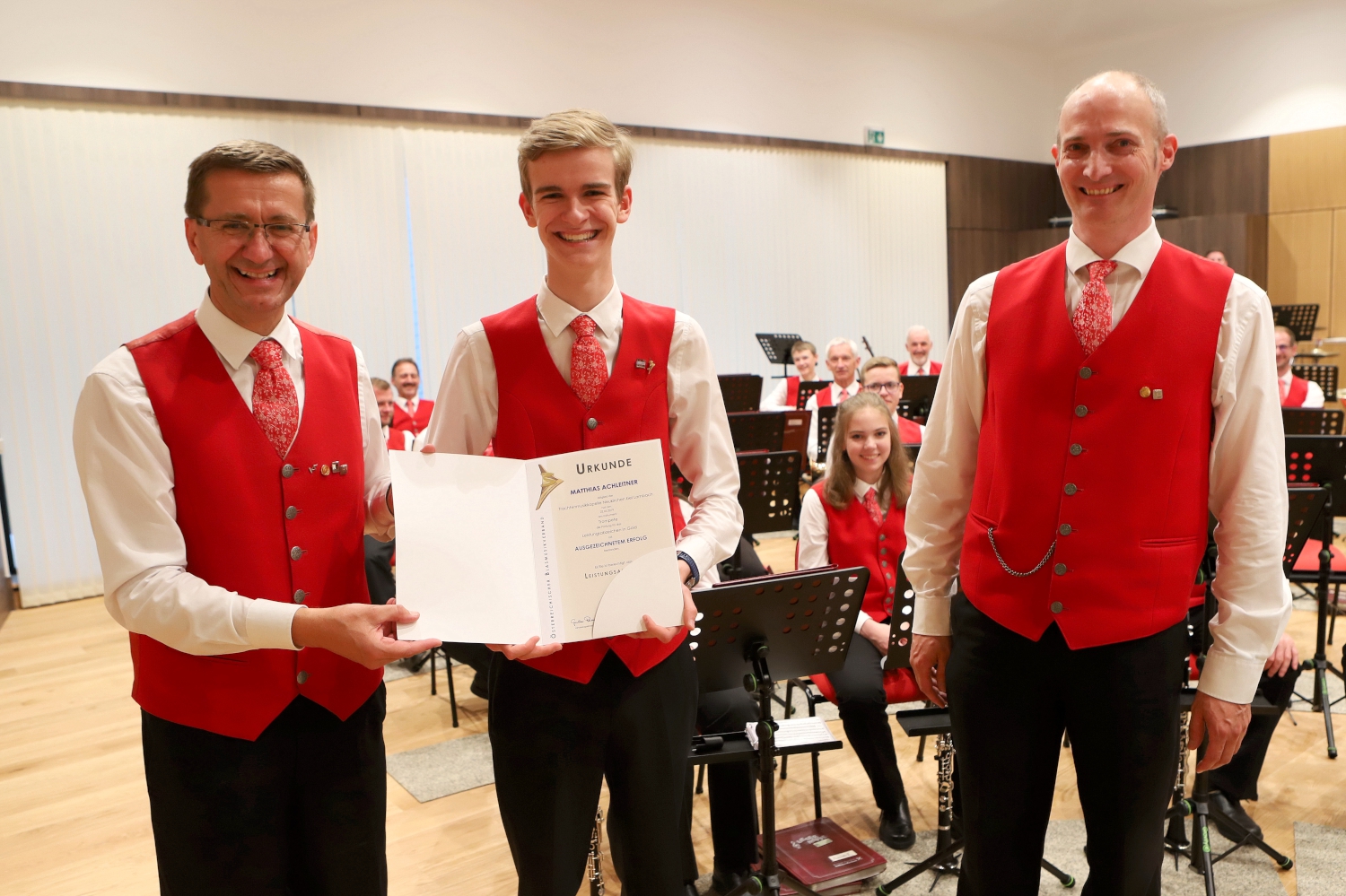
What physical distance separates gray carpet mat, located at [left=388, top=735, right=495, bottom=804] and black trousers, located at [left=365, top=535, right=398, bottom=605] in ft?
2.51

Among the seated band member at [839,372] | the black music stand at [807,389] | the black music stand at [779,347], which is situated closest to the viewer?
the seated band member at [839,372]

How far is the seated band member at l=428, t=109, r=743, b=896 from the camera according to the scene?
1.58 m

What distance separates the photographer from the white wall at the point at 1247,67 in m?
11.3

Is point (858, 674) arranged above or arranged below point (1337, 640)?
above

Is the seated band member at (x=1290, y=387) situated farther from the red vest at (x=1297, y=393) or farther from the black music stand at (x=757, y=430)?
the black music stand at (x=757, y=430)

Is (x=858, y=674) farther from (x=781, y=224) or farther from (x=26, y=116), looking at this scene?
(x=781, y=224)

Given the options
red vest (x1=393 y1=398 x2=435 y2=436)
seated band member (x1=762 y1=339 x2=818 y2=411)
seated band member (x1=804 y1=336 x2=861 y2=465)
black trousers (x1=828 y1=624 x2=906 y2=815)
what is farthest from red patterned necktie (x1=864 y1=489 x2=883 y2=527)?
seated band member (x1=762 y1=339 x2=818 y2=411)

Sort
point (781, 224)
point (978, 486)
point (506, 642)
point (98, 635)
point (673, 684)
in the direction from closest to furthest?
point (506, 642) < point (673, 684) < point (978, 486) < point (98, 635) < point (781, 224)

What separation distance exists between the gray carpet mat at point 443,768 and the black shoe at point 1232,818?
2.44 meters

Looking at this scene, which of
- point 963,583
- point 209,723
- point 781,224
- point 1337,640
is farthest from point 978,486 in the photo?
point 781,224

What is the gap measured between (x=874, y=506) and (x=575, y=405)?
223 cm

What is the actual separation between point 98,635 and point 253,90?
417 centimetres

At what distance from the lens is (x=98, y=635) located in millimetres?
5777

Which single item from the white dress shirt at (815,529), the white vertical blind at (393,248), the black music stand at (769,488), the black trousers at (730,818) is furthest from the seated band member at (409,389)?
the black trousers at (730,818)
